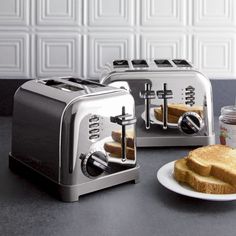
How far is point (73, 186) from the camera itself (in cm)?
111

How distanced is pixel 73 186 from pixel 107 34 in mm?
667

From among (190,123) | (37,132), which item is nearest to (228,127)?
(190,123)

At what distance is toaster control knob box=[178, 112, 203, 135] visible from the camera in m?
1.40

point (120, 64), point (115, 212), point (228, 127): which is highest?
point (120, 64)

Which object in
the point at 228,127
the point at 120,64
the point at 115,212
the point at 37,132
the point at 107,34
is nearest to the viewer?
the point at 115,212

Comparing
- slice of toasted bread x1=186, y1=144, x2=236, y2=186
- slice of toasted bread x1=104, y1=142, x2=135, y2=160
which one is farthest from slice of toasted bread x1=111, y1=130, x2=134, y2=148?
slice of toasted bread x1=186, y1=144, x2=236, y2=186

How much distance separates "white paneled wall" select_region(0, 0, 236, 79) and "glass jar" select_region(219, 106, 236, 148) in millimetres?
342

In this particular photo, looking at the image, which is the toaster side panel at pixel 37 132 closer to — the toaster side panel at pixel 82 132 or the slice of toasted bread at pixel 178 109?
the toaster side panel at pixel 82 132

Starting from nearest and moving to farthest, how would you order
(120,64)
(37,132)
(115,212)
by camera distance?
1. (115,212)
2. (37,132)
3. (120,64)

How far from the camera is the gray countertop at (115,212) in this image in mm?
995

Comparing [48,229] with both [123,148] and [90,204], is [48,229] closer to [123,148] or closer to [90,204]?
[90,204]

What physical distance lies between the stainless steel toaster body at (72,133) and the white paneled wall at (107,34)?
48cm

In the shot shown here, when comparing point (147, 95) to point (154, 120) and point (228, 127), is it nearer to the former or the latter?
point (154, 120)

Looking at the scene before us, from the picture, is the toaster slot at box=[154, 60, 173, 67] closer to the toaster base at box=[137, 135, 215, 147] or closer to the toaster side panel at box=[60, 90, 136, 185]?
the toaster base at box=[137, 135, 215, 147]
